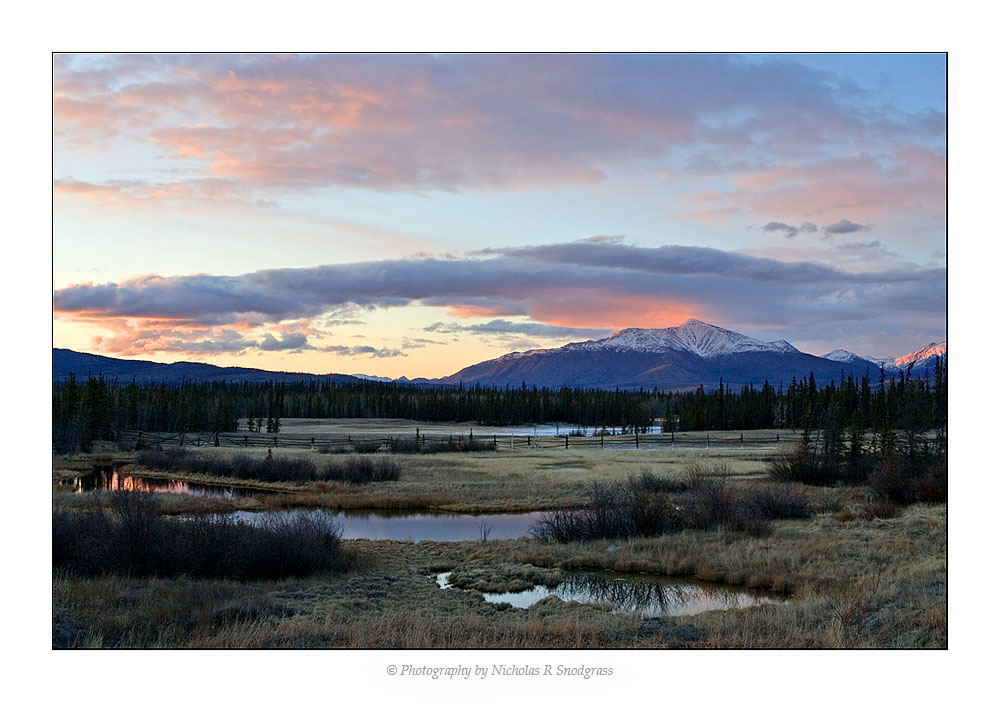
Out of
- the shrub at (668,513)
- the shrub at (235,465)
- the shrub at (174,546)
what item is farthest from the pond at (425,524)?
the shrub at (235,465)

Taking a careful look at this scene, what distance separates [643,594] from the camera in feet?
55.2

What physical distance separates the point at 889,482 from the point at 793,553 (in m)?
6.34

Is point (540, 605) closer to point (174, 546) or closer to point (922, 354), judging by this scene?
point (174, 546)

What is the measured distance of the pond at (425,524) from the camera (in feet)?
78.9

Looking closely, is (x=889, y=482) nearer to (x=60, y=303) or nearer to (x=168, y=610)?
(x=168, y=610)

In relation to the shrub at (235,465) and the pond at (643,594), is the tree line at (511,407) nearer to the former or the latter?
the shrub at (235,465)

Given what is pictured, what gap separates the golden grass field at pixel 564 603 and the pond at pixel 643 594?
1.69 ft

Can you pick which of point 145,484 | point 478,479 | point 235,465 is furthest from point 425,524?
point 235,465

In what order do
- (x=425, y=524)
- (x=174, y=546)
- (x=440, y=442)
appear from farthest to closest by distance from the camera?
(x=440, y=442)
(x=425, y=524)
(x=174, y=546)

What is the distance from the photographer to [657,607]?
615 inches

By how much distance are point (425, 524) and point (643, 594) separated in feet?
38.5

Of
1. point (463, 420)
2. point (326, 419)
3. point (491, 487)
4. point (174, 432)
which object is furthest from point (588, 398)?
point (491, 487)

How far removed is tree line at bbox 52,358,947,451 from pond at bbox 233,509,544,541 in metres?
10.5

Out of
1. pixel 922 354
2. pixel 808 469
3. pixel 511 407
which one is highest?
pixel 922 354
